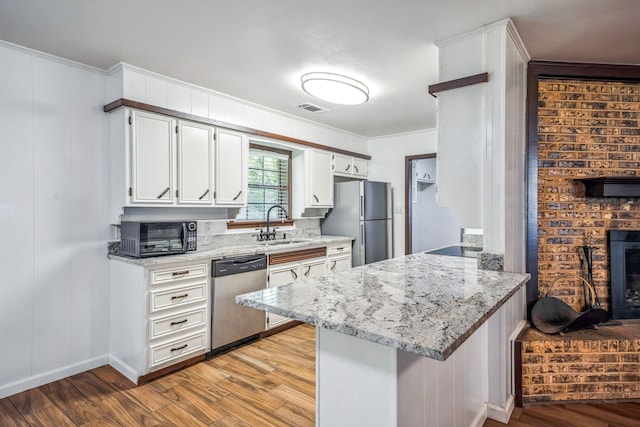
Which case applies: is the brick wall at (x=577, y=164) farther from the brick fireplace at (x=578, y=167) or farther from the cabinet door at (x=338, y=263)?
the cabinet door at (x=338, y=263)

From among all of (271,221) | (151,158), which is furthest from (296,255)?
(151,158)

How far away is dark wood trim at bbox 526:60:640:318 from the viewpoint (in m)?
2.51

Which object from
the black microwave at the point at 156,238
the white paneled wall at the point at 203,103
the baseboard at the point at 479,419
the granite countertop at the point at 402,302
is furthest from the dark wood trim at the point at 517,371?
the white paneled wall at the point at 203,103

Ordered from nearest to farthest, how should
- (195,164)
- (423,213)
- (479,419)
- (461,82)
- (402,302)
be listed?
(402,302) < (479,419) < (461,82) < (195,164) < (423,213)

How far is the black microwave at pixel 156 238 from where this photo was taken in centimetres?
254

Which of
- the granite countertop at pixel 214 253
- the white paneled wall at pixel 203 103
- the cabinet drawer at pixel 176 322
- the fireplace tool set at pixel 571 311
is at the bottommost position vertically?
the cabinet drawer at pixel 176 322

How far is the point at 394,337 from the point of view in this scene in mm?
963

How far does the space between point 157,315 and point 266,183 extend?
2021mm

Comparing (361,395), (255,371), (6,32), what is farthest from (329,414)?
(6,32)

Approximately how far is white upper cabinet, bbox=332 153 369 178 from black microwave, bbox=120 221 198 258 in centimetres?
230

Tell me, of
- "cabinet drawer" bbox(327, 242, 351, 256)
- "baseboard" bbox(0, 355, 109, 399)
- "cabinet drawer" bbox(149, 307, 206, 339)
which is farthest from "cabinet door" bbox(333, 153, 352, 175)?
"baseboard" bbox(0, 355, 109, 399)

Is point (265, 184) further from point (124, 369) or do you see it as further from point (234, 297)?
point (124, 369)

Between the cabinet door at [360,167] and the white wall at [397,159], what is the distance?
138mm

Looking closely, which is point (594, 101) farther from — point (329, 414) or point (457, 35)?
point (329, 414)
